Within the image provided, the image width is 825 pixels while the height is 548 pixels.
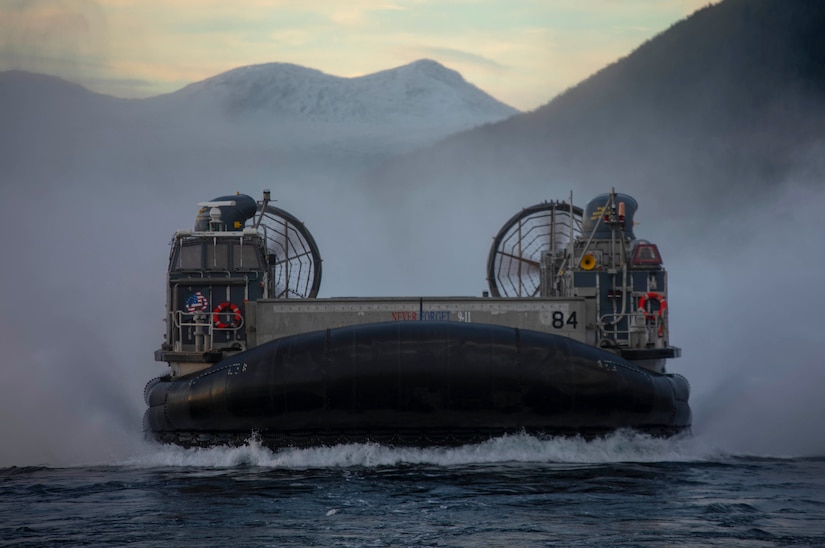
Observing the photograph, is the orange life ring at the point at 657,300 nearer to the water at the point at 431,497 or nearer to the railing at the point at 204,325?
the water at the point at 431,497

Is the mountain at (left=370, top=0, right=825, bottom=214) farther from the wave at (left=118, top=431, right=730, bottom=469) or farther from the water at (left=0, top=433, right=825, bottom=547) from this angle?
the water at (left=0, top=433, right=825, bottom=547)

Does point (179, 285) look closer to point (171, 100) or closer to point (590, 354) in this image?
point (590, 354)

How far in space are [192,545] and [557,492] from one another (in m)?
4.70

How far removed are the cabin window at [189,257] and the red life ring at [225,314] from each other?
0.90 m

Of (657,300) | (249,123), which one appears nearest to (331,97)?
(249,123)

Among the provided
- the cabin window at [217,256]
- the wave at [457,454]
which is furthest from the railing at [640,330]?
the cabin window at [217,256]

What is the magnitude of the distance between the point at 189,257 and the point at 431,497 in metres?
7.99

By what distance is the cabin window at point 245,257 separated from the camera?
2177 centimetres

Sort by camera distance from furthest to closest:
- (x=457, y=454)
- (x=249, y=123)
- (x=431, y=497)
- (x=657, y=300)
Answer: (x=249, y=123), (x=657, y=300), (x=457, y=454), (x=431, y=497)

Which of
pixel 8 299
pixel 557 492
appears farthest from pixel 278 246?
pixel 557 492

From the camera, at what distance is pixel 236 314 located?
68.2ft

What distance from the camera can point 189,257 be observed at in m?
21.8

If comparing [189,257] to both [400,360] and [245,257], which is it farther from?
[400,360]

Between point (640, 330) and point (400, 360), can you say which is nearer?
point (400, 360)
